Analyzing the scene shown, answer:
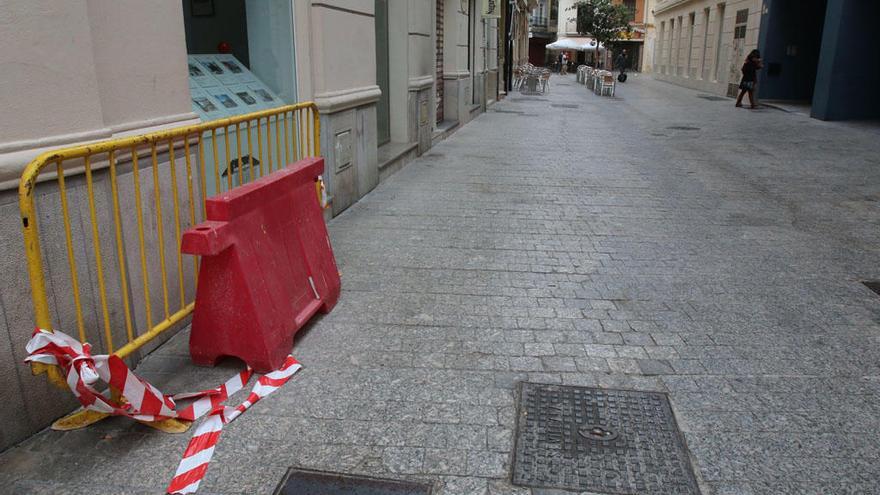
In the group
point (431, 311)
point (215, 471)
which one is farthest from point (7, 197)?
point (431, 311)

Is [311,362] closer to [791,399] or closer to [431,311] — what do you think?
[431,311]

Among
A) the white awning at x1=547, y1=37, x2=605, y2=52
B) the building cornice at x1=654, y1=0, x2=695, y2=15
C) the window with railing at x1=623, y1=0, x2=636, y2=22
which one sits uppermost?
the window with railing at x1=623, y1=0, x2=636, y2=22

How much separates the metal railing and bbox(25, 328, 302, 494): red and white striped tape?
88 mm

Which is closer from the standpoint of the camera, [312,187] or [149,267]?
[149,267]

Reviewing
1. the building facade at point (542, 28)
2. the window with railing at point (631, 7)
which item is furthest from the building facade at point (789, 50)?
the building facade at point (542, 28)

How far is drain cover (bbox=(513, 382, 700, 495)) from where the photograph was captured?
286cm

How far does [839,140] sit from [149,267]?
46.2ft

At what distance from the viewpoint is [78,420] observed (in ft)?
10.6

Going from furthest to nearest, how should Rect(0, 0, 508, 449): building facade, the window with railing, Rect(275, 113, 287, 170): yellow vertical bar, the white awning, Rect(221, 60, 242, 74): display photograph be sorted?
the window with railing → the white awning → Rect(221, 60, 242, 74): display photograph → Rect(275, 113, 287, 170): yellow vertical bar → Rect(0, 0, 508, 449): building facade

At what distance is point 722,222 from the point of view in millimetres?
7328

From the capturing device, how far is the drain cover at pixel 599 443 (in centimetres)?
286

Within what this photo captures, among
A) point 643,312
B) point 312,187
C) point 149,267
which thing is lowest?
point 643,312

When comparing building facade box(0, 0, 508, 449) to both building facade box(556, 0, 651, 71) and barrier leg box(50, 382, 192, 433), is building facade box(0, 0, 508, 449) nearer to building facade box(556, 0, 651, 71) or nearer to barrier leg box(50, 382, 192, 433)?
barrier leg box(50, 382, 192, 433)

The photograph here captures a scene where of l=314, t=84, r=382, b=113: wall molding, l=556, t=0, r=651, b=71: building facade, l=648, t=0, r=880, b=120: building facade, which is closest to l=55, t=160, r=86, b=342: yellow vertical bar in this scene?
l=314, t=84, r=382, b=113: wall molding
